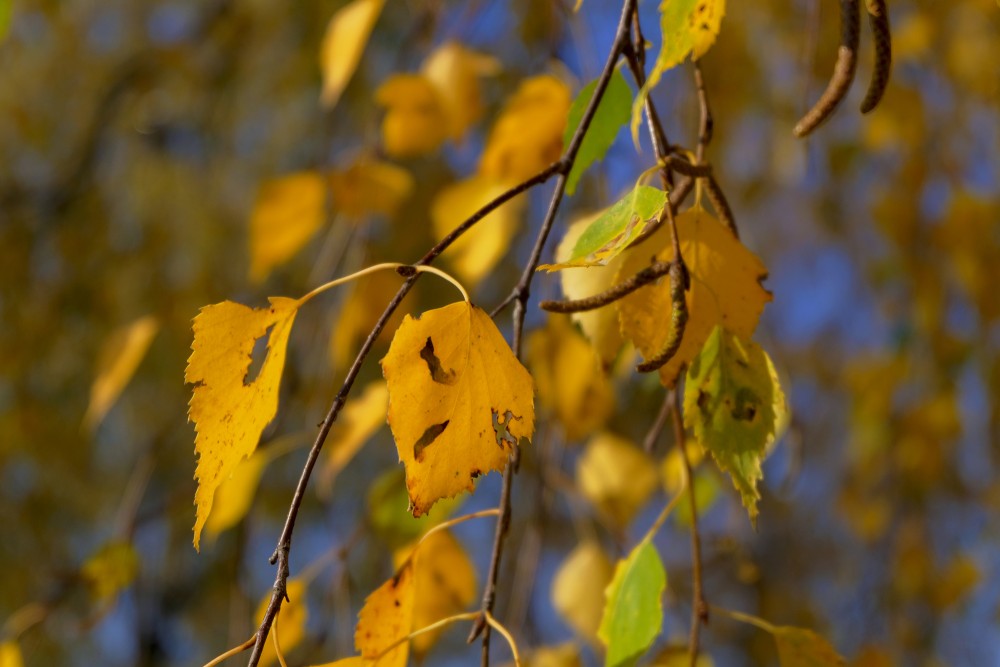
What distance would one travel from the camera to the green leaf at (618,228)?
0.31 metres

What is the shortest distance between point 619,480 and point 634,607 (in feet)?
1.45

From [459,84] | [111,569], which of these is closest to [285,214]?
[459,84]

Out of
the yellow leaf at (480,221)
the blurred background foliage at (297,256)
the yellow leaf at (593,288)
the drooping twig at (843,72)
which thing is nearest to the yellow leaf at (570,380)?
the yellow leaf at (480,221)

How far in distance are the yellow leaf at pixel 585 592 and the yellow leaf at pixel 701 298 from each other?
429mm

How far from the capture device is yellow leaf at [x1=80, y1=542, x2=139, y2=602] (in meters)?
0.82

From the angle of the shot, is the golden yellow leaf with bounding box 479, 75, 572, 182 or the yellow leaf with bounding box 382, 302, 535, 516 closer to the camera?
the yellow leaf with bounding box 382, 302, 535, 516

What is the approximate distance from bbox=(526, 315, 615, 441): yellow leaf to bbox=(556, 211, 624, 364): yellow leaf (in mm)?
305

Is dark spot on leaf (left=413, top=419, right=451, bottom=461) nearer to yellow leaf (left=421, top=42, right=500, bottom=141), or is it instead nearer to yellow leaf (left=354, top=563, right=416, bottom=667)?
yellow leaf (left=354, top=563, right=416, bottom=667)

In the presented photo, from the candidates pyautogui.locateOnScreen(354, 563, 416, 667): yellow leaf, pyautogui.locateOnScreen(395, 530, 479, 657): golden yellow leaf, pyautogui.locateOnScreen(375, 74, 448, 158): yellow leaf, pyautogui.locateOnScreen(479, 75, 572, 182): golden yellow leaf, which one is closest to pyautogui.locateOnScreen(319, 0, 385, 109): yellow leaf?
pyautogui.locateOnScreen(375, 74, 448, 158): yellow leaf

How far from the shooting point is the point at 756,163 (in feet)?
6.68

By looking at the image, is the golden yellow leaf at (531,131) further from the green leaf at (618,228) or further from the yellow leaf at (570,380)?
the green leaf at (618,228)

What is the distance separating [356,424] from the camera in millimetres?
772

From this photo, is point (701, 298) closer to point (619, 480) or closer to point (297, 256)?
point (619, 480)

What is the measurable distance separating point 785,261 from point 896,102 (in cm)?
106
